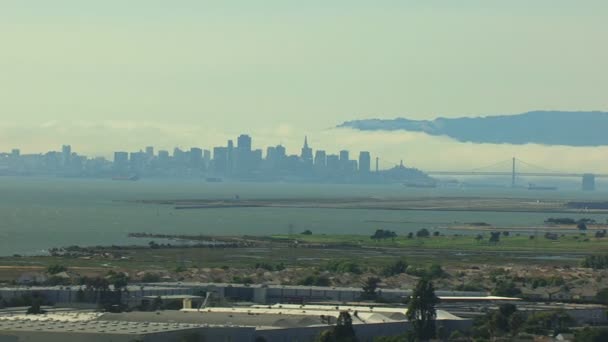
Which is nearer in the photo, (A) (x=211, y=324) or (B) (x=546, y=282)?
(A) (x=211, y=324)

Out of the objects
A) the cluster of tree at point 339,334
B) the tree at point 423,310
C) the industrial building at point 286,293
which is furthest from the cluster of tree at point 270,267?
the cluster of tree at point 339,334

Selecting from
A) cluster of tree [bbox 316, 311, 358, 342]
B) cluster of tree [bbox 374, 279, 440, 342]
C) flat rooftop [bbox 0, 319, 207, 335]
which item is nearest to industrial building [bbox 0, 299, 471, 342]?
flat rooftop [bbox 0, 319, 207, 335]

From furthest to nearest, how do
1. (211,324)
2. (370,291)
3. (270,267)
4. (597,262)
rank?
(597,262) → (270,267) → (370,291) → (211,324)

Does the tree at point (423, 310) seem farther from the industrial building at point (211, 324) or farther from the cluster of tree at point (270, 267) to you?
the cluster of tree at point (270, 267)

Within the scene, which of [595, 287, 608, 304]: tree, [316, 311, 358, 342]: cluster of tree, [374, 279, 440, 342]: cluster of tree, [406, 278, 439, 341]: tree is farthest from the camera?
[595, 287, 608, 304]: tree

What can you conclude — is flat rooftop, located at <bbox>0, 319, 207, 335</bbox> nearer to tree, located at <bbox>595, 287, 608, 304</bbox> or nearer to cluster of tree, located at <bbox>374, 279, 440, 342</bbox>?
cluster of tree, located at <bbox>374, 279, 440, 342</bbox>

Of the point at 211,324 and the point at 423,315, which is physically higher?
the point at 423,315

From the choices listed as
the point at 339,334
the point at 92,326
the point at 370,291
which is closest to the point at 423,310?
the point at 339,334

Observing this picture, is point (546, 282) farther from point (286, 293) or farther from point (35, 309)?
point (35, 309)

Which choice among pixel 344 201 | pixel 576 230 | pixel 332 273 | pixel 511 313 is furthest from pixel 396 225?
pixel 511 313

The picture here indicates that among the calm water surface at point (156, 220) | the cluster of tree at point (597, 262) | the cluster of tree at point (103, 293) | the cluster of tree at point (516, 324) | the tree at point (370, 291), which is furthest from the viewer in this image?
the calm water surface at point (156, 220)

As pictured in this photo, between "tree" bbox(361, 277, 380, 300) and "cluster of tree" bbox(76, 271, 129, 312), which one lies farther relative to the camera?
"tree" bbox(361, 277, 380, 300)
